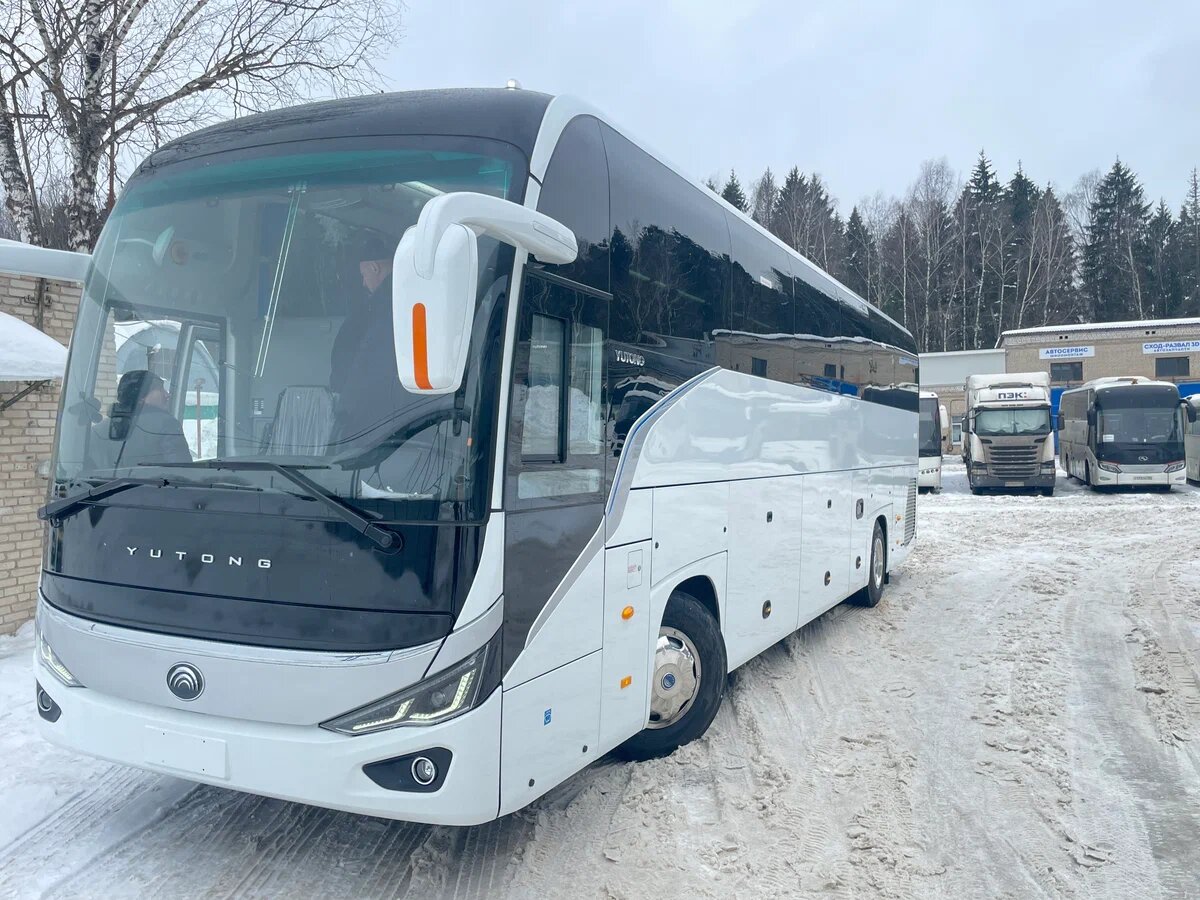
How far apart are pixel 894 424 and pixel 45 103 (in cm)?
1123

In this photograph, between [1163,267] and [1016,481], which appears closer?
[1016,481]

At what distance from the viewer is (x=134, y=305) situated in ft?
13.1

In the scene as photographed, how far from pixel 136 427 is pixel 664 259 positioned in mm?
2800

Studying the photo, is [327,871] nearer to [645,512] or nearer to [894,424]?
[645,512]

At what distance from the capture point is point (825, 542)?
26.8ft

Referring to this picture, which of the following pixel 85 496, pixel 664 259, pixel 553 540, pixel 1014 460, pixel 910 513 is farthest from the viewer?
pixel 1014 460

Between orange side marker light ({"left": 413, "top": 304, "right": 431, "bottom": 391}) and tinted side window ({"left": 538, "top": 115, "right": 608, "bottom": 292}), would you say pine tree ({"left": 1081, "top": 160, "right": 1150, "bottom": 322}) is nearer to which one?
tinted side window ({"left": 538, "top": 115, "right": 608, "bottom": 292})

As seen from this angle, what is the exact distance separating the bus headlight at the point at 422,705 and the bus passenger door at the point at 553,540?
0.20 meters

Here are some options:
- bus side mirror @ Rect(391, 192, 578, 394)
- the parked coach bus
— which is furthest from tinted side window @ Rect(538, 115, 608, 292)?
the parked coach bus

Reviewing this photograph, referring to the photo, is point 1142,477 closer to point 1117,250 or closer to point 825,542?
point 825,542

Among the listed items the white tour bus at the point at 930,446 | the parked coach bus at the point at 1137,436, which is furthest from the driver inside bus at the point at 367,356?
the parked coach bus at the point at 1137,436

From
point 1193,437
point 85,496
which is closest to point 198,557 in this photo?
point 85,496

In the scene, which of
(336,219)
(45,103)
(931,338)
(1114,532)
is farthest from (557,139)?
(931,338)

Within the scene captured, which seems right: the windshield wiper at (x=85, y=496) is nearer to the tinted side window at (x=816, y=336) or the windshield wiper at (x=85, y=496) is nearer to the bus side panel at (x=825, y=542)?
the tinted side window at (x=816, y=336)
